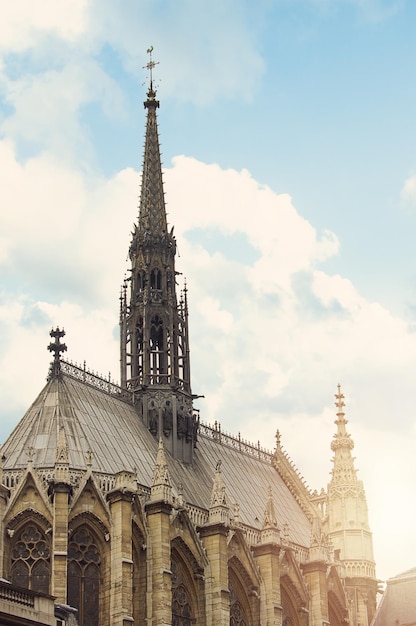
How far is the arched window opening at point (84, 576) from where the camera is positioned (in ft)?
179

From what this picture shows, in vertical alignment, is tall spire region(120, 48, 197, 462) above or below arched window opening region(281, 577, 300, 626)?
above

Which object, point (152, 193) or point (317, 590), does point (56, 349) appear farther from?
point (317, 590)

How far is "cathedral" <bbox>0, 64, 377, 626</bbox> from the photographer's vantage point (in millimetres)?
54844

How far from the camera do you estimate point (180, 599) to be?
60.2 metres

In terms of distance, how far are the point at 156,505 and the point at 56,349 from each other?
11977 millimetres

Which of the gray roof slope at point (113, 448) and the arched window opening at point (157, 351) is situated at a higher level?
the arched window opening at point (157, 351)

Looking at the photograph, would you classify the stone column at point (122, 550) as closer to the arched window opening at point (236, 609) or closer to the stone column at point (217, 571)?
the stone column at point (217, 571)

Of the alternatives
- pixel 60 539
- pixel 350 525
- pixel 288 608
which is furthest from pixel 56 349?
pixel 350 525

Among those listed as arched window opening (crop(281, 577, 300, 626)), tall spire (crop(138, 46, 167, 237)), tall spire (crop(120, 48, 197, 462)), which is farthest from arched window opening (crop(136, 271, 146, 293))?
arched window opening (crop(281, 577, 300, 626))

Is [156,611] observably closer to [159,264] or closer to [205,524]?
[205,524]

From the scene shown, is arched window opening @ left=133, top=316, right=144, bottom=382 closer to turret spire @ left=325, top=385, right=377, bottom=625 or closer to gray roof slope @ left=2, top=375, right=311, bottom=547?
gray roof slope @ left=2, top=375, right=311, bottom=547

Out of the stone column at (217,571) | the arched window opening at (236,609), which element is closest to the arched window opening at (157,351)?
the stone column at (217,571)

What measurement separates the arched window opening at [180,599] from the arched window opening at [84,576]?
5768 mm

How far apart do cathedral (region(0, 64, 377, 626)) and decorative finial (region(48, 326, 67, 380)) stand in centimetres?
8
